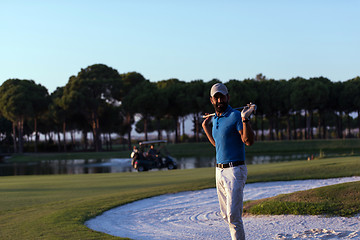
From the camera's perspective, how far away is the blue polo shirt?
550 cm

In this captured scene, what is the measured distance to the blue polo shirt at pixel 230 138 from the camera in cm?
550

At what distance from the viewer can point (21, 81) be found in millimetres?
77875

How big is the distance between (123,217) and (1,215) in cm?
316

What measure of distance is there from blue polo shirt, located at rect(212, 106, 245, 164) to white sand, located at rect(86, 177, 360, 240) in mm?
2933

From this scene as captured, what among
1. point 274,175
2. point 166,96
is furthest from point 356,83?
point 274,175

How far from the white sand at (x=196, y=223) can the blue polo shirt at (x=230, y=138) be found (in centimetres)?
293

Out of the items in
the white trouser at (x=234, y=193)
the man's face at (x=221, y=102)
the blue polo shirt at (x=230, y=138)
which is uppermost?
the man's face at (x=221, y=102)

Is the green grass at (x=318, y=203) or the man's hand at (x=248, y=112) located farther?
the green grass at (x=318, y=203)

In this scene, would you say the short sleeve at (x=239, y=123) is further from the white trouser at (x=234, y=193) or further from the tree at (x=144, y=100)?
the tree at (x=144, y=100)

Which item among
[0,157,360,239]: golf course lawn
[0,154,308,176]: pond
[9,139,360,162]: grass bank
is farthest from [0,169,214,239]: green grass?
[9,139,360,162]: grass bank

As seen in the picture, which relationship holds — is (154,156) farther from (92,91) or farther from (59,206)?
(92,91)

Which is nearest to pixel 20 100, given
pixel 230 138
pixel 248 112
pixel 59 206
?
pixel 59 206

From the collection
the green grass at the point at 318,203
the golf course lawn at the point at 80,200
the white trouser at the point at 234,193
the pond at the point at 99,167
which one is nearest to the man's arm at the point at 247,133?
the white trouser at the point at 234,193

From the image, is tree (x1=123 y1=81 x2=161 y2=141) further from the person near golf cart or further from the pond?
the person near golf cart
